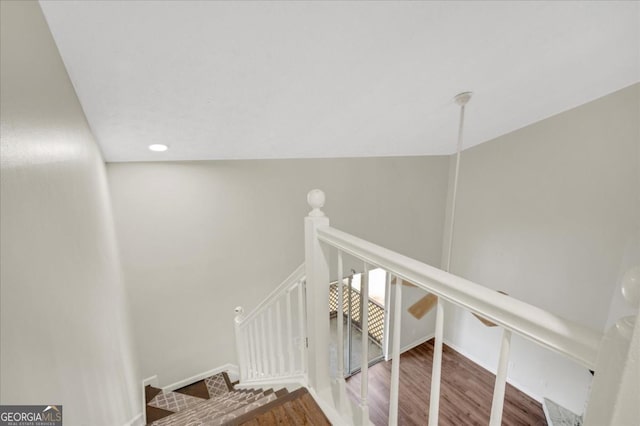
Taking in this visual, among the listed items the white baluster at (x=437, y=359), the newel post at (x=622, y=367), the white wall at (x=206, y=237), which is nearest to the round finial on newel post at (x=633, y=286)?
the newel post at (x=622, y=367)

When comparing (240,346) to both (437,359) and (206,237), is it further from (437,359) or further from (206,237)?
(437,359)

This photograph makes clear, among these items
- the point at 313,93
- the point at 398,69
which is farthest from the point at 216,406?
the point at 398,69

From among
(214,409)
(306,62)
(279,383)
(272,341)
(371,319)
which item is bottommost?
(371,319)

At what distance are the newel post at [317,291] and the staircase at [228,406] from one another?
134 millimetres

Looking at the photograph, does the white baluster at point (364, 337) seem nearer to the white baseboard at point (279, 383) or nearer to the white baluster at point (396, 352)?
the white baluster at point (396, 352)

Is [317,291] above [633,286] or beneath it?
beneath

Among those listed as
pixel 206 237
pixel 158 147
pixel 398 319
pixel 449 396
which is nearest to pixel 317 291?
pixel 398 319

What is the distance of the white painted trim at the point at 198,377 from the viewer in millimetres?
3255

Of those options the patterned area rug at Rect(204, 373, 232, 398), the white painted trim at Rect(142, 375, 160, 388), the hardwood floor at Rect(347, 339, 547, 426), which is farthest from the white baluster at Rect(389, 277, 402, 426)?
the white painted trim at Rect(142, 375, 160, 388)

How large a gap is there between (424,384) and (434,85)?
15.2 feet

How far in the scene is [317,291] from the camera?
128 centimetres

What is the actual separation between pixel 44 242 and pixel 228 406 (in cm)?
195

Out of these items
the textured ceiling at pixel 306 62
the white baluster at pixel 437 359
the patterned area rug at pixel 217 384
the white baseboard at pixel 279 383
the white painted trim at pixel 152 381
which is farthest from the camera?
the patterned area rug at pixel 217 384

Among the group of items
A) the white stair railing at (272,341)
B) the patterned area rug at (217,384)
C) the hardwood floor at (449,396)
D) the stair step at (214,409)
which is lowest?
the hardwood floor at (449,396)
